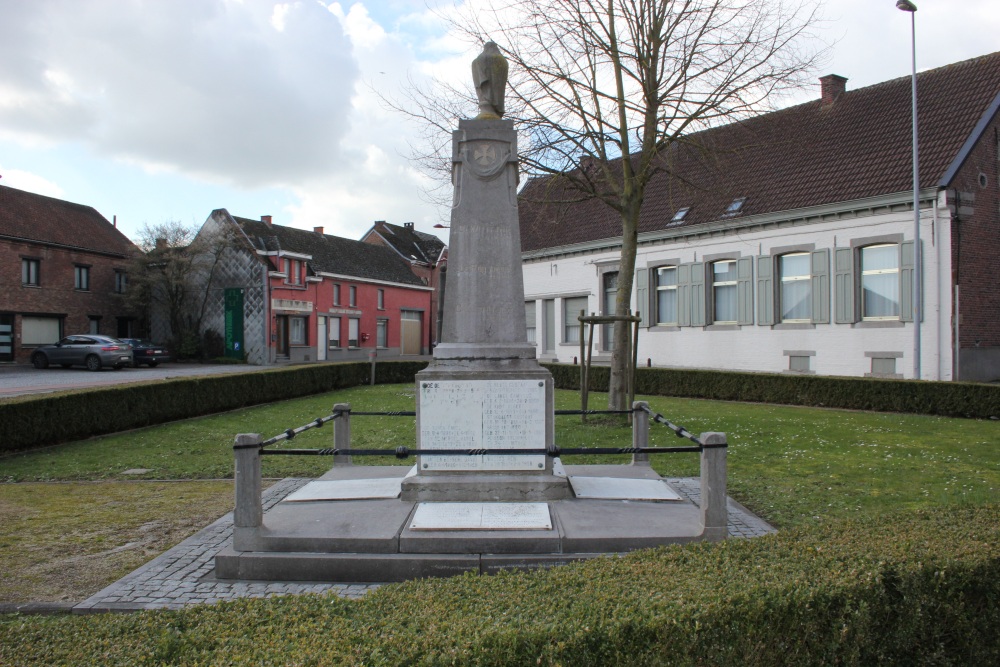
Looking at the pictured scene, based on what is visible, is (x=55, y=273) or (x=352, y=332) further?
(x=352, y=332)

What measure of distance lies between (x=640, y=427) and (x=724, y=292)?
16.6 meters

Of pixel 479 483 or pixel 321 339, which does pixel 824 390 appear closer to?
pixel 479 483

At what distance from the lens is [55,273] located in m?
34.3

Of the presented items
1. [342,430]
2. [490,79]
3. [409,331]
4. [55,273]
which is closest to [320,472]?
[342,430]

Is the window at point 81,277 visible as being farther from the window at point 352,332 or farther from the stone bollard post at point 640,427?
the stone bollard post at point 640,427

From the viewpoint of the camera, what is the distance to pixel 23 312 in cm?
3247

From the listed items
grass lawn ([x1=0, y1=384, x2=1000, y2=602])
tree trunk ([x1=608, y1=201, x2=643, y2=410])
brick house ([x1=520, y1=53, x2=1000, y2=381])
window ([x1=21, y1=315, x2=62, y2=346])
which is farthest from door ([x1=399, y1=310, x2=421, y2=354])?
tree trunk ([x1=608, y1=201, x2=643, y2=410])

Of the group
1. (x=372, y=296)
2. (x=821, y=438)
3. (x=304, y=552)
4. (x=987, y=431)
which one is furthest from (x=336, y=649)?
(x=372, y=296)

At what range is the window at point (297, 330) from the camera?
123 feet

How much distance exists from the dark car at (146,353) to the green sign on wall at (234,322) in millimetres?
3457

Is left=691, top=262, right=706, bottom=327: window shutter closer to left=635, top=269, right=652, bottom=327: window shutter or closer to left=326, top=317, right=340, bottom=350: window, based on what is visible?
left=635, top=269, right=652, bottom=327: window shutter

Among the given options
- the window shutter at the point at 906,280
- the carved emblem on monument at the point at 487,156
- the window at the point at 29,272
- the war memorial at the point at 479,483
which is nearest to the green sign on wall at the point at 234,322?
the window at the point at 29,272

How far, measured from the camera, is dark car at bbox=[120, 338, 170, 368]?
32219mm

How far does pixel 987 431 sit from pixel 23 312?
3616 cm
